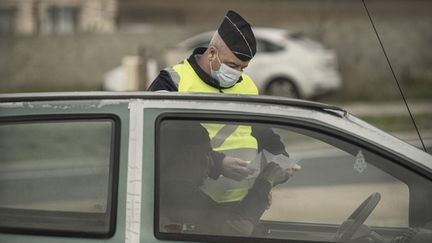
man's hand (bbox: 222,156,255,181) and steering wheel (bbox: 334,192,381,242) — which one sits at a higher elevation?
man's hand (bbox: 222,156,255,181)

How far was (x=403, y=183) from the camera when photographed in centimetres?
354

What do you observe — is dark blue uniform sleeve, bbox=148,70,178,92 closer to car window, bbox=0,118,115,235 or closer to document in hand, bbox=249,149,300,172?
car window, bbox=0,118,115,235

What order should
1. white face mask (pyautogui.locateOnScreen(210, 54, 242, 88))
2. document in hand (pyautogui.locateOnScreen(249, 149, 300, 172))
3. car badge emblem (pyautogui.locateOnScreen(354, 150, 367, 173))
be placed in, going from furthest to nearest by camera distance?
white face mask (pyautogui.locateOnScreen(210, 54, 242, 88)), document in hand (pyautogui.locateOnScreen(249, 149, 300, 172)), car badge emblem (pyautogui.locateOnScreen(354, 150, 367, 173))

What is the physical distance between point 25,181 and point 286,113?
116 cm

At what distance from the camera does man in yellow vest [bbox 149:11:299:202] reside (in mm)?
3557

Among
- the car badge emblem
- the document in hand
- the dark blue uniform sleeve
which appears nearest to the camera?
→ the car badge emblem

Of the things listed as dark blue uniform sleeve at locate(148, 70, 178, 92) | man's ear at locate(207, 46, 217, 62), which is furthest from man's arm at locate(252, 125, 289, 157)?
man's ear at locate(207, 46, 217, 62)

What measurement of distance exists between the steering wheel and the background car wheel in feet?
55.1

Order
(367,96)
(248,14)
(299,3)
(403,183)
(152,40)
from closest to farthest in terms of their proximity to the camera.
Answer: (403,183) < (367,96) < (152,40) < (248,14) < (299,3)

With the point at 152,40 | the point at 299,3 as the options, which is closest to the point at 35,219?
the point at 152,40

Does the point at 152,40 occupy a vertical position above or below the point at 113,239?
above

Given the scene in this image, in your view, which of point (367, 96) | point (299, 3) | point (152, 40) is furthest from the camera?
point (299, 3)

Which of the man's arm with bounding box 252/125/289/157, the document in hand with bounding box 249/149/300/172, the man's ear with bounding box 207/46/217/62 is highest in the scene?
the man's ear with bounding box 207/46/217/62

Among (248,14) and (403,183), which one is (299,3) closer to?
(248,14)
